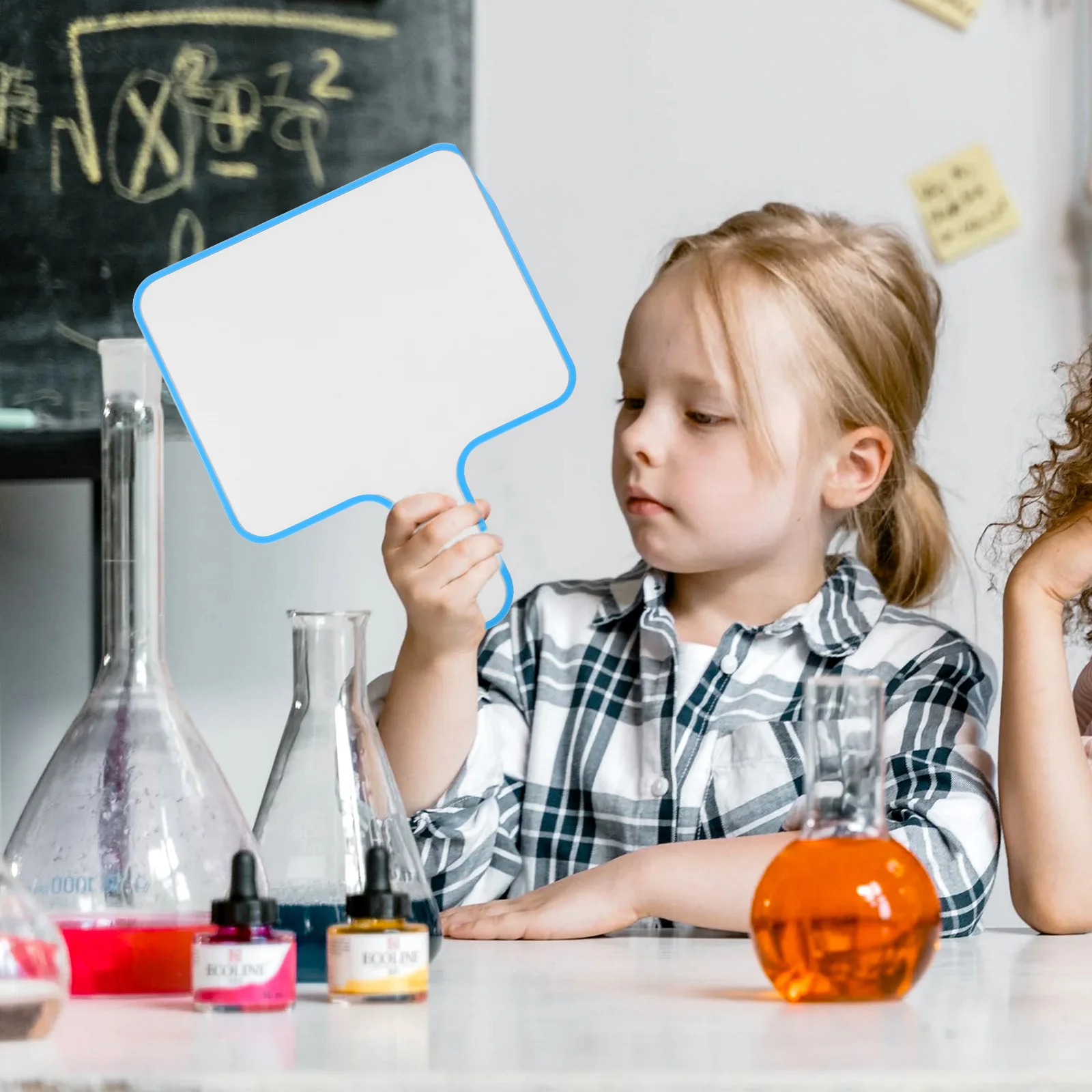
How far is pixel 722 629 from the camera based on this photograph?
3.72ft

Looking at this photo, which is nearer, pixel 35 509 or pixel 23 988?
pixel 23 988

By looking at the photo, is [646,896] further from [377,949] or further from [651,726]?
[377,949]

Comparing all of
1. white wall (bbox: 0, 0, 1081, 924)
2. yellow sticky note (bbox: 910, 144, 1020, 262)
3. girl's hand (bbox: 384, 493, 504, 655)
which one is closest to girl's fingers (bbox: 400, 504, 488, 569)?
girl's hand (bbox: 384, 493, 504, 655)

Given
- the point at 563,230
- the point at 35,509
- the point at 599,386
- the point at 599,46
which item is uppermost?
the point at 599,46

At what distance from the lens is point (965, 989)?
55 cm

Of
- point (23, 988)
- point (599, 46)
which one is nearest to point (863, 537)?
point (599, 46)

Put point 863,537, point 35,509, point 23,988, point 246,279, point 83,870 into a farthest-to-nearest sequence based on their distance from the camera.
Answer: point 35,509 → point 863,537 → point 246,279 → point 83,870 → point 23,988

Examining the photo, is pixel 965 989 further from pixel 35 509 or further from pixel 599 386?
pixel 35 509

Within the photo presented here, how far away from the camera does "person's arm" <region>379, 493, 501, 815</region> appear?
81cm

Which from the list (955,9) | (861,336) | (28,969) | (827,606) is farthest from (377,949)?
(955,9)

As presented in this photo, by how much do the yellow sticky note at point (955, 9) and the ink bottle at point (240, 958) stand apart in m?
1.33

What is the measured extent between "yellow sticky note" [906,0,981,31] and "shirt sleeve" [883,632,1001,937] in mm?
767

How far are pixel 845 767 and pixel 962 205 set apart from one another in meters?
1.15

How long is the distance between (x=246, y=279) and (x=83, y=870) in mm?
350
